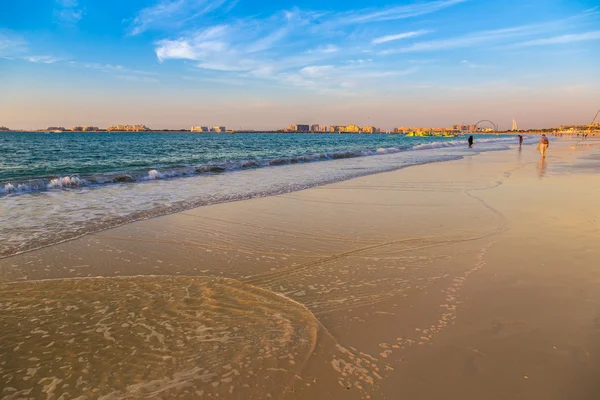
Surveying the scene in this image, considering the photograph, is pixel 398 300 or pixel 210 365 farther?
pixel 398 300

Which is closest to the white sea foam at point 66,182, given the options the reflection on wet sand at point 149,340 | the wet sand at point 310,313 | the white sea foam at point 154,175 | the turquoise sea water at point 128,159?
the turquoise sea water at point 128,159

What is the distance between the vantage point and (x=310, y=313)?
401cm

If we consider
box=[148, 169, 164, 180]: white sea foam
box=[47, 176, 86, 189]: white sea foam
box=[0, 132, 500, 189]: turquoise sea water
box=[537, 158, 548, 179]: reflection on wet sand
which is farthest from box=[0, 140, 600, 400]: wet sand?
box=[0, 132, 500, 189]: turquoise sea water

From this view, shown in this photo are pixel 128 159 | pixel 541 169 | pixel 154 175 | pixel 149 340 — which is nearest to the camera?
pixel 149 340

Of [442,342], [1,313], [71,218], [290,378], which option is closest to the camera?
[290,378]

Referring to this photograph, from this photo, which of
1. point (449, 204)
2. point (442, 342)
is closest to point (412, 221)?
point (449, 204)

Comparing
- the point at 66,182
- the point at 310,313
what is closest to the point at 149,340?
the point at 310,313

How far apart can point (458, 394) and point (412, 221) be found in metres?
5.91

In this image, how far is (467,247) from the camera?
635cm

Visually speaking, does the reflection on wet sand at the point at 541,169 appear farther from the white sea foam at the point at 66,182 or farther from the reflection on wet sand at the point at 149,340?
the white sea foam at the point at 66,182

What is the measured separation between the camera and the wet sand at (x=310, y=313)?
286 centimetres

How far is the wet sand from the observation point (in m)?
2.86

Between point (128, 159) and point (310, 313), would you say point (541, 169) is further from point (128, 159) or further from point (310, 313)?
point (128, 159)

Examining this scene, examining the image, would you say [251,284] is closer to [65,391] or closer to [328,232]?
[65,391]
